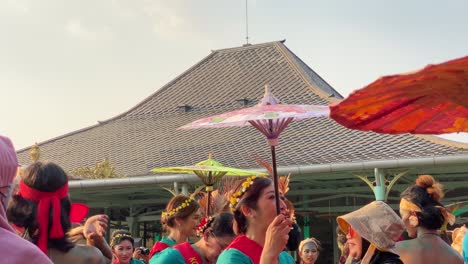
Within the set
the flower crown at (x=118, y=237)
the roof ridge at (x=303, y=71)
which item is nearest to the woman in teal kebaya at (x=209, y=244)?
the flower crown at (x=118, y=237)

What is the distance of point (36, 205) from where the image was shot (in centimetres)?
352

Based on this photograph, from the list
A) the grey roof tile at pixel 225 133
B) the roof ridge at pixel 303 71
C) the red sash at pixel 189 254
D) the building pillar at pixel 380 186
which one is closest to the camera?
the red sash at pixel 189 254

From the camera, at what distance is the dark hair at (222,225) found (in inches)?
220

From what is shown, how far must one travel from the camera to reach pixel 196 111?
23.5 metres

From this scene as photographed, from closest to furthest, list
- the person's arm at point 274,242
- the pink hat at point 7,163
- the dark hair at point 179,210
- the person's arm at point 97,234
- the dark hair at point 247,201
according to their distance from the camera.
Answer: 1. the pink hat at point 7,163
2. the person's arm at point 274,242
3. the dark hair at point 247,201
4. the person's arm at point 97,234
5. the dark hair at point 179,210

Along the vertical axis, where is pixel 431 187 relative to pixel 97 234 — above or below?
above

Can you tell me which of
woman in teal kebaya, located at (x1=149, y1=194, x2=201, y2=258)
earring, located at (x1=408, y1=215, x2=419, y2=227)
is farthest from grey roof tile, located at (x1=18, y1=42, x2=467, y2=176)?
earring, located at (x1=408, y1=215, x2=419, y2=227)

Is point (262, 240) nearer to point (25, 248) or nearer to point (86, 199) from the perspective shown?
point (25, 248)

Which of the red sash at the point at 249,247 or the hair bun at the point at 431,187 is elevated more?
the hair bun at the point at 431,187

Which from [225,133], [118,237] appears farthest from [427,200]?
[225,133]

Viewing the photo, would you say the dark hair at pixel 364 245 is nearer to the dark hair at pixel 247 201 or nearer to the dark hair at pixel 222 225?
the dark hair at pixel 247 201

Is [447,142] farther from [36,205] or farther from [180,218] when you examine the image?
[36,205]

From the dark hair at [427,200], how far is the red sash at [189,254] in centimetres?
150

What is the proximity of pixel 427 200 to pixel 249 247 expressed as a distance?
1.43 meters
